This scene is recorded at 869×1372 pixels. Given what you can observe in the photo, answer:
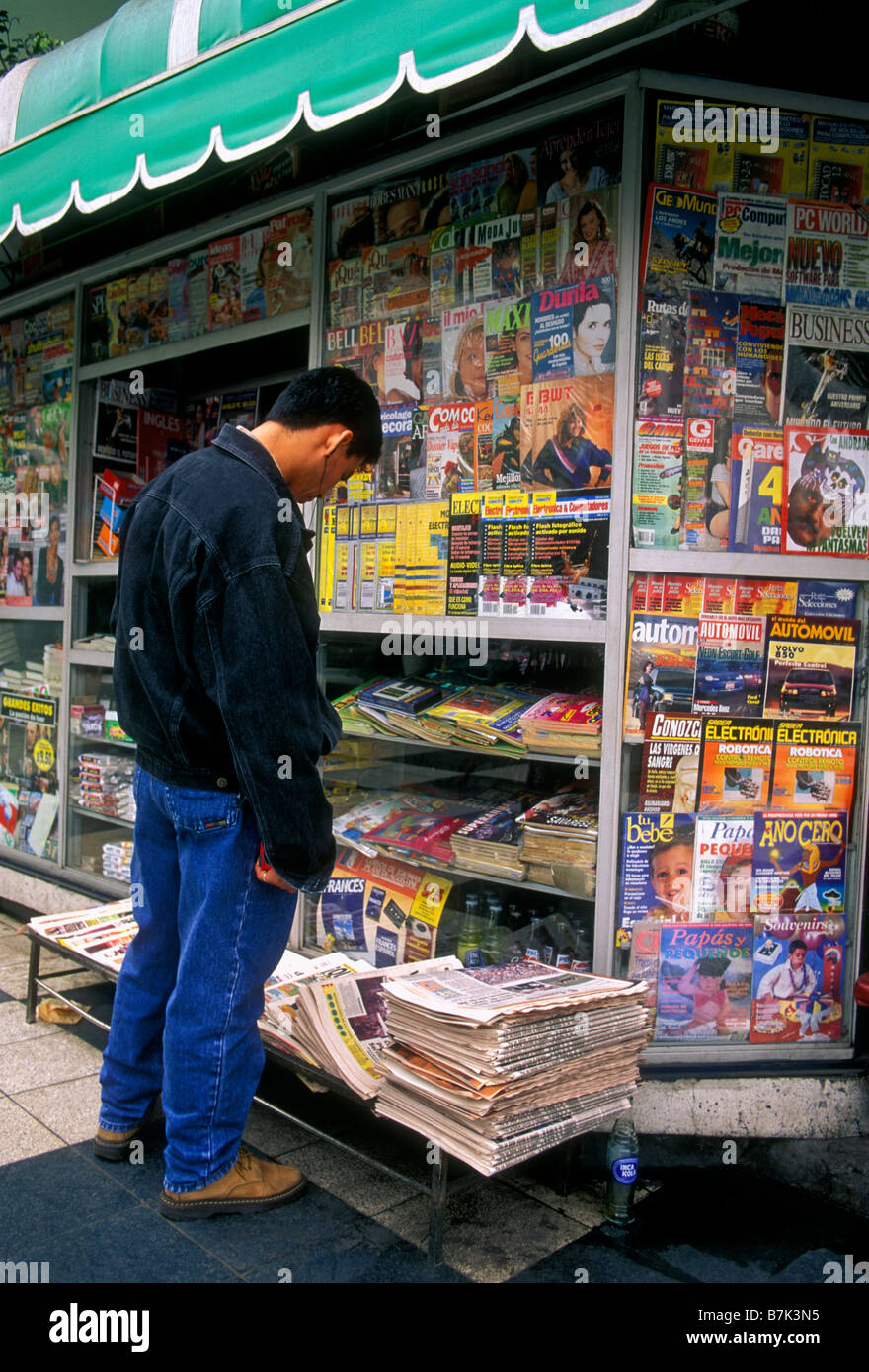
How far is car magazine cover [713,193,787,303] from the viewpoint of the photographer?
2965 millimetres

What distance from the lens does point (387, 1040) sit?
2.65m

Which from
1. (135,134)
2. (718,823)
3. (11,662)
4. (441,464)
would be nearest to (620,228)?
(441,464)

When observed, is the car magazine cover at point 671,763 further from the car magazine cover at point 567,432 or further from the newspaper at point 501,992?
the car magazine cover at point 567,432

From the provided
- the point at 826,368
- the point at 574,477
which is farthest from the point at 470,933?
the point at 826,368

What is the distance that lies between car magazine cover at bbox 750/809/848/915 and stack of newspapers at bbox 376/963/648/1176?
0.64 meters

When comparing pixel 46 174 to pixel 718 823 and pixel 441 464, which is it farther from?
pixel 718 823

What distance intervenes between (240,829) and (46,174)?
2.41 m

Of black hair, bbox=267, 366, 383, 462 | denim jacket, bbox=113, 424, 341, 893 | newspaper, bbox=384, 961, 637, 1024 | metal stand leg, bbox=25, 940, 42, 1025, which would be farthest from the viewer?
metal stand leg, bbox=25, 940, 42, 1025

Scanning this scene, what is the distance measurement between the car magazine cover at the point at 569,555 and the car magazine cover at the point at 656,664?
14 cm

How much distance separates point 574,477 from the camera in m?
3.05

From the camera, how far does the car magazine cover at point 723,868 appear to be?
3.05 metres

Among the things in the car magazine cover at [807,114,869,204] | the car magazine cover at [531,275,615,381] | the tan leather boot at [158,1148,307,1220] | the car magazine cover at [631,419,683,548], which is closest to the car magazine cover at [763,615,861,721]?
the car magazine cover at [631,419,683,548]

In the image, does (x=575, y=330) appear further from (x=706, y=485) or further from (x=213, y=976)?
(x=213, y=976)

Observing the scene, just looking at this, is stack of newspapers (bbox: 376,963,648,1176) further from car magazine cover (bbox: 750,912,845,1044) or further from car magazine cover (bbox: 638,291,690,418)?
car magazine cover (bbox: 638,291,690,418)
